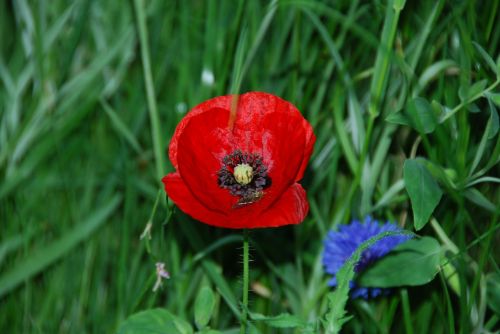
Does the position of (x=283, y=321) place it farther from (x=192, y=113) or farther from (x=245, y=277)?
(x=192, y=113)

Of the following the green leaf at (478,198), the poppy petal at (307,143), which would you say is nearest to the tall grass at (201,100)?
the green leaf at (478,198)

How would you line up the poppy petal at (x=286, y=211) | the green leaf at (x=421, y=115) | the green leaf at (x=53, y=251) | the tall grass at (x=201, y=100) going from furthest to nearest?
the green leaf at (x=53, y=251) < the tall grass at (x=201, y=100) < the green leaf at (x=421, y=115) < the poppy petal at (x=286, y=211)

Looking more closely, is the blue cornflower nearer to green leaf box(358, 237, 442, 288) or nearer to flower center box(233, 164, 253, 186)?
green leaf box(358, 237, 442, 288)

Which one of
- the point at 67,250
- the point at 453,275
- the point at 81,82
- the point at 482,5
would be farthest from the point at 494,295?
the point at 81,82

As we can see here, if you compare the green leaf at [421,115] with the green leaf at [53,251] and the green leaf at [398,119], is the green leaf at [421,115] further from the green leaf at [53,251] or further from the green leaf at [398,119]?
the green leaf at [53,251]

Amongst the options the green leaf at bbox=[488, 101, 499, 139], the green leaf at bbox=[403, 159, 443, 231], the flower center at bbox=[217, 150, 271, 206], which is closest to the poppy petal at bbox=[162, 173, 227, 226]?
the flower center at bbox=[217, 150, 271, 206]

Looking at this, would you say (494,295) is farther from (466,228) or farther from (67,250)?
(67,250)

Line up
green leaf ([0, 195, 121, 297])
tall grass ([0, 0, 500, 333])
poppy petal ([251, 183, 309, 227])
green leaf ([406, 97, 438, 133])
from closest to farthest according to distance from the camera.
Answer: poppy petal ([251, 183, 309, 227])
green leaf ([406, 97, 438, 133])
tall grass ([0, 0, 500, 333])
green leaf ([0, 195, 121, 297])
